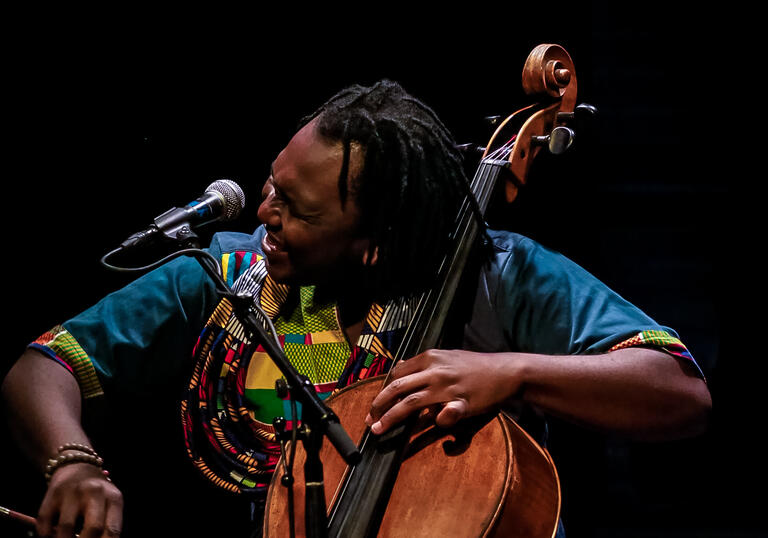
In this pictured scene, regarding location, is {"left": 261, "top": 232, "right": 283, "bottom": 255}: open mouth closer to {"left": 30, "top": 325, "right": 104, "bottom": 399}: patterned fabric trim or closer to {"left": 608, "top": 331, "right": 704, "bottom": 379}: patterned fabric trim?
{"left": 30, "top": 325, "right": 104, "bottom": 399}: patterned fabric trim

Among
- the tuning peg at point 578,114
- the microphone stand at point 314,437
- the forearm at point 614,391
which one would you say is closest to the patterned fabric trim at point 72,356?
the microphone stand at point 314,437

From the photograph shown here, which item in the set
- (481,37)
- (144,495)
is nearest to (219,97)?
(481,37)

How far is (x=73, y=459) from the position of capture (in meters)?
1.50

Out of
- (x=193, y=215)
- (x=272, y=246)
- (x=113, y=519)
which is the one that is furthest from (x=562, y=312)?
(x=113, y=519)

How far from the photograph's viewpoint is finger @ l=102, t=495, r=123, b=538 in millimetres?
1387

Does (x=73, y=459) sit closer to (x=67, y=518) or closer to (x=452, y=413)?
(x=67, y=518)

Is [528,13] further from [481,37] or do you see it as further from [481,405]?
[481,405]

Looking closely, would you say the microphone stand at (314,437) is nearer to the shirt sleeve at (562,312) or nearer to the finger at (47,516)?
the finger at (47,516)

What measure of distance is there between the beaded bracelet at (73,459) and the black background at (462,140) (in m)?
0.85

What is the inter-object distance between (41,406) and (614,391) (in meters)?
1.22

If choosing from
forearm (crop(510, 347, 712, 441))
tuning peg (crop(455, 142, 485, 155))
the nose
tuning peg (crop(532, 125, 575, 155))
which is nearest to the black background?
tuning peg (crop(455, 142, 485, 155))

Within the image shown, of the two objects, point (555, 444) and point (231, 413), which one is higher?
point (231, 413)

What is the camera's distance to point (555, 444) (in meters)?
2.86

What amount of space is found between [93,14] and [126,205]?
604 millimetres
